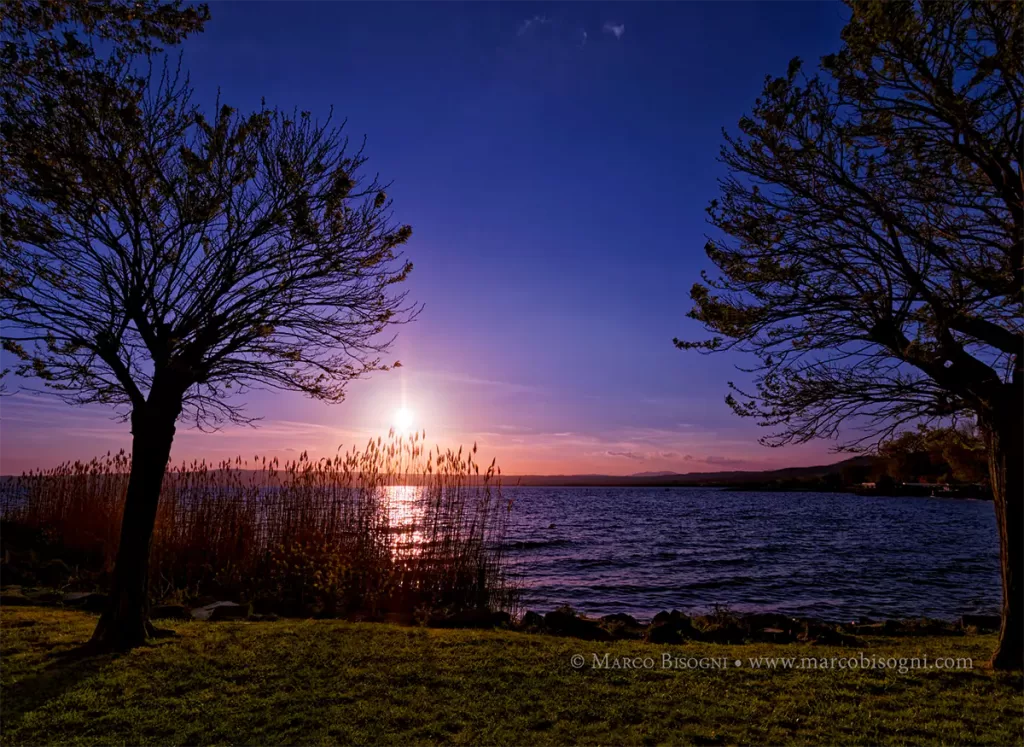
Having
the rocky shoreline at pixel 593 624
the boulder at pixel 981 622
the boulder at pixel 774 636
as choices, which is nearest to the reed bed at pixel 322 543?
the rocky shoreline at pixel 593 624

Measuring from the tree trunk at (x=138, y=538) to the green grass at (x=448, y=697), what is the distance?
1.61ft

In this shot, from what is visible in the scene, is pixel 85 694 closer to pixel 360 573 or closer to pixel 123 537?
pixel 123 537

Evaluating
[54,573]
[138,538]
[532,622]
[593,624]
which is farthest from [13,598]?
[593,624]

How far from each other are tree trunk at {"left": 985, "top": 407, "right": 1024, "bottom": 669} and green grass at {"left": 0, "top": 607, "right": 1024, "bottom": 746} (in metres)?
0.49

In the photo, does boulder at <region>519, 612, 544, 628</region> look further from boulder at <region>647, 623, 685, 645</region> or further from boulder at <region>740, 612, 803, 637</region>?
boulder at <region>740, 612, 803, 637</region>

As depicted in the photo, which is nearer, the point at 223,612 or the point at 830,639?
the point at 830,639

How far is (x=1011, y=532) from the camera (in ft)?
25.6

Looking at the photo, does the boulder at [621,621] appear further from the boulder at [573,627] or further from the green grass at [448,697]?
the green grass at [448,697]

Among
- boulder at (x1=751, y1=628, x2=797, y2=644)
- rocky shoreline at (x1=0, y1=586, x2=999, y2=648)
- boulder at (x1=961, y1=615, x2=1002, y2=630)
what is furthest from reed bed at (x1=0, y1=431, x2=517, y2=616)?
boulder at (x1=961, y1=615, x2=1002, y2=630)

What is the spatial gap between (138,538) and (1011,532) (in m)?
12.1

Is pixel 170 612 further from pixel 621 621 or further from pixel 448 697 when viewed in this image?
pixel 621 621

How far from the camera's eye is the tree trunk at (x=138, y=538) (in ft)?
26.3

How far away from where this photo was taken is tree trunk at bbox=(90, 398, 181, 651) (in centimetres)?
803

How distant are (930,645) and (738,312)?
6.66 m
